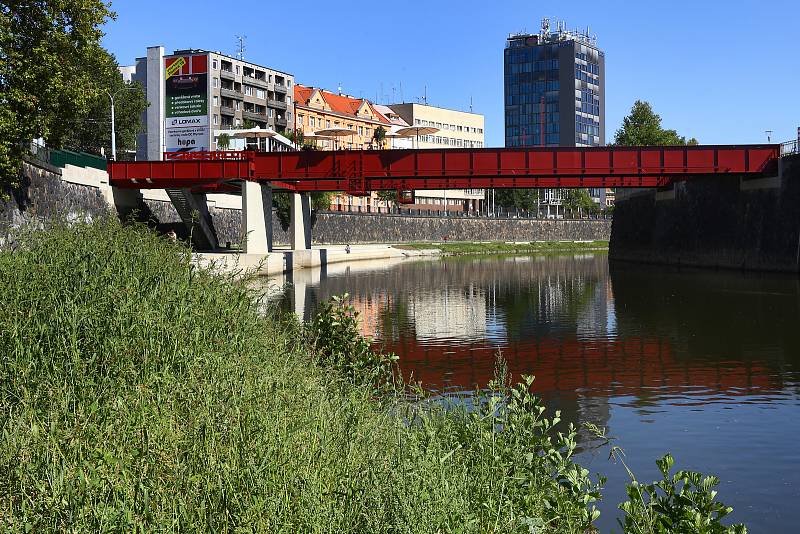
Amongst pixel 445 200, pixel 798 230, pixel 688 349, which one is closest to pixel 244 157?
pixel 798 230

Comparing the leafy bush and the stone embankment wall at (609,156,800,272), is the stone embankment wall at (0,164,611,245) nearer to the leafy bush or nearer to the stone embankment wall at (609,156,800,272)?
the leafy bush

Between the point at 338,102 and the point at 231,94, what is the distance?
1490 inches

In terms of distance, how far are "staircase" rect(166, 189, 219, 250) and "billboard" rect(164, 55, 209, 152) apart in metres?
46.5

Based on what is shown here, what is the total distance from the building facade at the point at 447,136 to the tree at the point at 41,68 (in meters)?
122

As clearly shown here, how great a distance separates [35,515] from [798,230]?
173ft

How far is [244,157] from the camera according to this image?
189 feet

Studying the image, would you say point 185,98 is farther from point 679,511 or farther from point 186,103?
point 679,511

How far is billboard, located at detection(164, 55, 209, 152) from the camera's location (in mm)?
113125

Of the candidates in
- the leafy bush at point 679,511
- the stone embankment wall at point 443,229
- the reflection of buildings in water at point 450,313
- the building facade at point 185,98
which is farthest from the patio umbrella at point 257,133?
the leafy bush at point 679,511

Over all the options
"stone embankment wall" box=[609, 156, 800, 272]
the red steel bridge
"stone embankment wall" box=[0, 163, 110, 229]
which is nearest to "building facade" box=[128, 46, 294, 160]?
the red steel bridge

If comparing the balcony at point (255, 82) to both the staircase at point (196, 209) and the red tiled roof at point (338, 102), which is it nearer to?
the red tiled roof at point (338, 102)

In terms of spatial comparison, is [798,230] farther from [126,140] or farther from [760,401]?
[126,140]

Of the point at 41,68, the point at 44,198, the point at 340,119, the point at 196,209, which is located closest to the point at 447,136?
the point at 340,119

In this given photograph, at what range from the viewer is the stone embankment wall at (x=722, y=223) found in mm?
53094
